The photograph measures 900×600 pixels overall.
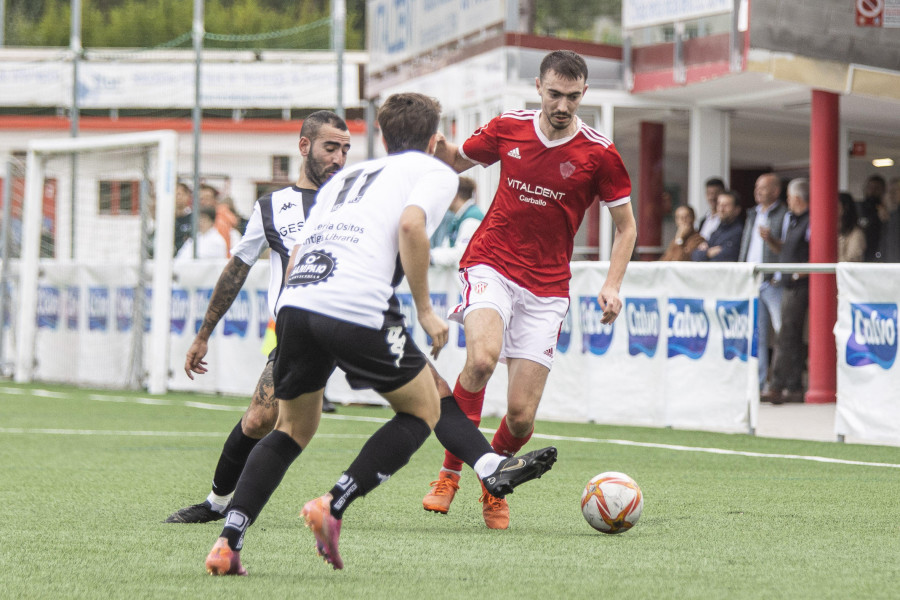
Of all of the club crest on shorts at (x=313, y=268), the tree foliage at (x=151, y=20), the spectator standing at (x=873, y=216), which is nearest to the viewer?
the club crest on shorts at (x=313, y=268)

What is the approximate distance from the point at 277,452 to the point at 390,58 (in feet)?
49.9

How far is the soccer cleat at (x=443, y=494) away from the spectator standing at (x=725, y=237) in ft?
25.1

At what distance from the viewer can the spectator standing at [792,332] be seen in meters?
12.5

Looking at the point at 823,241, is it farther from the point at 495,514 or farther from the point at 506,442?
the point at 495,514

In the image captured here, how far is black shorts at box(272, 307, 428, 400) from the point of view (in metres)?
4.32

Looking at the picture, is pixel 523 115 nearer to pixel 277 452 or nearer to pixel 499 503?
pixel 499 503

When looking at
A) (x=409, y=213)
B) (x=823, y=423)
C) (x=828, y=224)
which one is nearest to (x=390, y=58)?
(x=828, y=224)

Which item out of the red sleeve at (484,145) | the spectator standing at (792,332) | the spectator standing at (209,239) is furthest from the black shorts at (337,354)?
the spectator standing at (209,239)

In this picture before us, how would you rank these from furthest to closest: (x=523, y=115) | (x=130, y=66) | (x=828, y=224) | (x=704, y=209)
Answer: (x=130, y=66) < (x=704, y=209) < (x=828, y=224) < (x=523, y=115)

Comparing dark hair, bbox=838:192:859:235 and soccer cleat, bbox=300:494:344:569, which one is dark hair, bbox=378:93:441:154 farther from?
dark hair, bbox=838:192:859:235

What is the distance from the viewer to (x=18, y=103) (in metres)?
26.1

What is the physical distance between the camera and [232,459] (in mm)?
5621

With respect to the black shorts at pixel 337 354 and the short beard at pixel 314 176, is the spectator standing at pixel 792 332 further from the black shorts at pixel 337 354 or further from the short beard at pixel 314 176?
the black shorts at pixel 337 354

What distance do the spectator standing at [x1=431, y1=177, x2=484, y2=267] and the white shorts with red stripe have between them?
518 cm
